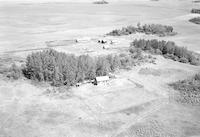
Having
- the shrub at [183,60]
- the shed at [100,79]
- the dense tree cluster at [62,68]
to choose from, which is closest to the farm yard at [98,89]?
the dense tree cluster at [62,68]

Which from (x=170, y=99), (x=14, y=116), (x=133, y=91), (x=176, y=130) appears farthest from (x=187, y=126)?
(x=14, y=116)

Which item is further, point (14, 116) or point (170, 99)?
point (170, 99)

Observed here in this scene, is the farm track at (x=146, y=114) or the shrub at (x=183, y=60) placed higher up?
the shrub at (x=183, y=60)

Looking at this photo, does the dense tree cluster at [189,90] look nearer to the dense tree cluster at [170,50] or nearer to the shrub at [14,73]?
the dense tree cluster at [170,50]

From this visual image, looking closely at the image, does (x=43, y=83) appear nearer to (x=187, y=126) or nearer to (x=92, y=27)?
Answer: (x=187, y=126)

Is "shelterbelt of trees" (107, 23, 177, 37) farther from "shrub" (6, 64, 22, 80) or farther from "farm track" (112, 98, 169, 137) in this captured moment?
"farm track" (112, 98, 169, 137)

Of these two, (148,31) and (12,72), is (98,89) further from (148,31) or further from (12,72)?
(148,31)
